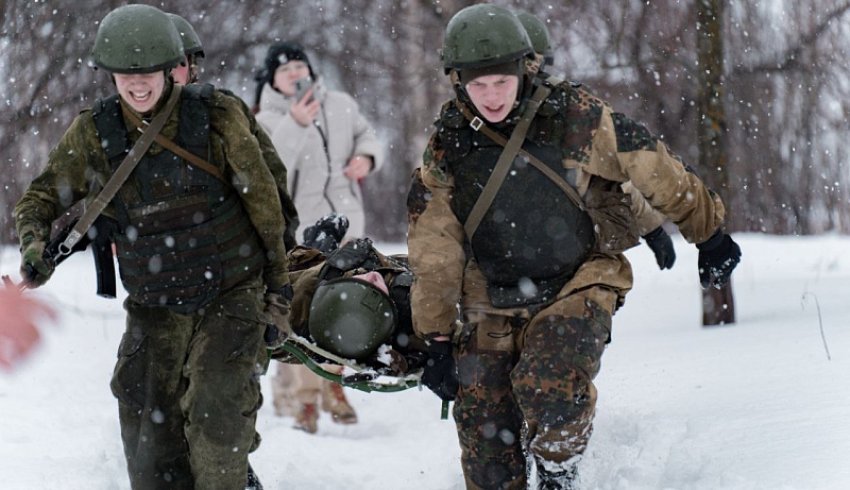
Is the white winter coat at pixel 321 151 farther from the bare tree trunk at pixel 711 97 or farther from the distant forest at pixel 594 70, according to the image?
the distant forest at pixel 594 70

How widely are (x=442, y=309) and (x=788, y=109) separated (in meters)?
5.81

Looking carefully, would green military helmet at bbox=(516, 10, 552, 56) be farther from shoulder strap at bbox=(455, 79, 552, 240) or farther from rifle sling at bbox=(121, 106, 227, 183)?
rifle sling at bbox=(121, 106, 227, 183)

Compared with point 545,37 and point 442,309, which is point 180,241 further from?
point 545,37

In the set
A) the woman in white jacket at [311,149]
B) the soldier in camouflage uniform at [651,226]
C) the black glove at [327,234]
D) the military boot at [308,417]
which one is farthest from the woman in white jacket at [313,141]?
the soldier in camouflage uniform at [651,226]

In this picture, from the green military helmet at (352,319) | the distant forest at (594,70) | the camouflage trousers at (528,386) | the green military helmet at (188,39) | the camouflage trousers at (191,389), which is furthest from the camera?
the distant forest at (594,70)

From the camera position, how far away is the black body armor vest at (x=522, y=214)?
13.5 ft

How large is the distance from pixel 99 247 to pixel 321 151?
300 cm

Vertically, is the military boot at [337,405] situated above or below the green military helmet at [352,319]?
below

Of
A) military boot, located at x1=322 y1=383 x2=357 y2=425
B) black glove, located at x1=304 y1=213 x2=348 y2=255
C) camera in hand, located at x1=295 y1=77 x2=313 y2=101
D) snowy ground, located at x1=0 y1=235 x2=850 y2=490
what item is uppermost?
camera in hand, located at x1=295 y1=77 x2=313 y2=101

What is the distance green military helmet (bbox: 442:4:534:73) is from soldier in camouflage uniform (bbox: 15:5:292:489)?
834 millimetres

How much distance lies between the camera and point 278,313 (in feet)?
14.7

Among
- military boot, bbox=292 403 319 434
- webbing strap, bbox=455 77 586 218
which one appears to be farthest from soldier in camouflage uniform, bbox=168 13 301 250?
military boot, bbox=292 403 319 434

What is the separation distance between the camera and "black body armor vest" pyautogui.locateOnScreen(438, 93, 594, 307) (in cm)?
412

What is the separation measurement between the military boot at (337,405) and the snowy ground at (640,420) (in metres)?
0.10
